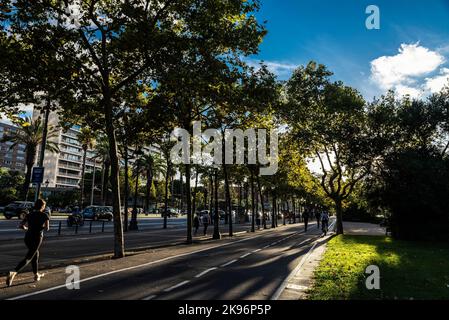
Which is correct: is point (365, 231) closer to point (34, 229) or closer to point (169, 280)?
point (169, 280)

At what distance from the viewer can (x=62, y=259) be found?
42.3 ft

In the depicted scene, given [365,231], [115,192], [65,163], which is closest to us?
[115,192]

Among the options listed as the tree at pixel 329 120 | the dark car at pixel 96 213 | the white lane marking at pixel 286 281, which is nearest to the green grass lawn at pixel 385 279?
→ the white lane marking at pixel 286 281

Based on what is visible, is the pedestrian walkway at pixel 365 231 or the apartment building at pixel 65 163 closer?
the pedestrian walkway at pixel 365 231

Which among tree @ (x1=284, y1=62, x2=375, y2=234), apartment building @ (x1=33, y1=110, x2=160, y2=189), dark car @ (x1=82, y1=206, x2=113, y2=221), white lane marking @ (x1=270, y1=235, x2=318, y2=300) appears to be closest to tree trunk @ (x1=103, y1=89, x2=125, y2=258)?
white lane marking @ (x1=270, y1=235, x2=318, y2=300)

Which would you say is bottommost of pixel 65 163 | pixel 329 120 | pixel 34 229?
pixel 34 229

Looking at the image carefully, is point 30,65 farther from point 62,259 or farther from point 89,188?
point 89,188

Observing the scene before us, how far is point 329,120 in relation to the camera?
3000cm

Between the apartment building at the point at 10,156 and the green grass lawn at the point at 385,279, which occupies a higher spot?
the apartment building at the point at 10,156

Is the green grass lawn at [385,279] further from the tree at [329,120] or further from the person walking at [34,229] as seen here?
the tree at [329,120]

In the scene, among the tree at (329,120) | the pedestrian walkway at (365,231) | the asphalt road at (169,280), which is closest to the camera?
the asphalt road at (169,280)

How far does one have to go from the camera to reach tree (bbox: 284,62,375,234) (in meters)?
26.7

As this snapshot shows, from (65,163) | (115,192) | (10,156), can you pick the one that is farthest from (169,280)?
(10,156)

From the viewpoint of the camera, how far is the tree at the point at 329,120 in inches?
1050
